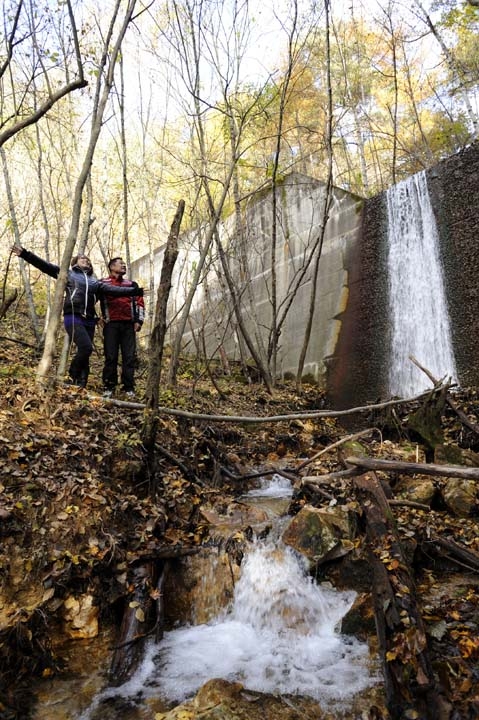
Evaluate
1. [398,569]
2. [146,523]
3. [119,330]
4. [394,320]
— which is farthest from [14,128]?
[394,320]

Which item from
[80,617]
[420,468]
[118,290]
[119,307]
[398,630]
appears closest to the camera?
[420,468]

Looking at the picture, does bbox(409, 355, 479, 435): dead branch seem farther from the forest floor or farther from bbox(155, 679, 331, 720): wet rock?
bbox(155, 679, 331, 720): wet rock

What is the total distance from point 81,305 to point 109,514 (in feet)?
10.1

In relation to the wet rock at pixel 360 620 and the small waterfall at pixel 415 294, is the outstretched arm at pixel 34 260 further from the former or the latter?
the small waterfall at pixel 415 294

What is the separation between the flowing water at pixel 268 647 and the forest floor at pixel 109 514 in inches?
21.3

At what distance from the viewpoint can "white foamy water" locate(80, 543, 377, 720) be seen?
283cm

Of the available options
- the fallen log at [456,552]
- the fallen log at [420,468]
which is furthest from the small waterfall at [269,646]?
the fallen log at [420,468]

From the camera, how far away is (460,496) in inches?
178

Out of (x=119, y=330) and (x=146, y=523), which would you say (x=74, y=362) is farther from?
(x=146, y=523)

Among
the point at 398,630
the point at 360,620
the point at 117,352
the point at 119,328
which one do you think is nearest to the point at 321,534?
the point at 360,620

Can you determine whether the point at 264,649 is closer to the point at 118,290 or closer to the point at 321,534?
the point at 321,534

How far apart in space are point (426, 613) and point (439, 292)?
6.73 metres

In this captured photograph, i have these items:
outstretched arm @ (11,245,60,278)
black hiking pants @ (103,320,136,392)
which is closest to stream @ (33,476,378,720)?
black hiking pants @ (103,320,136,392)

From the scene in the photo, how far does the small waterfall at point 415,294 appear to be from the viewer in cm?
832
